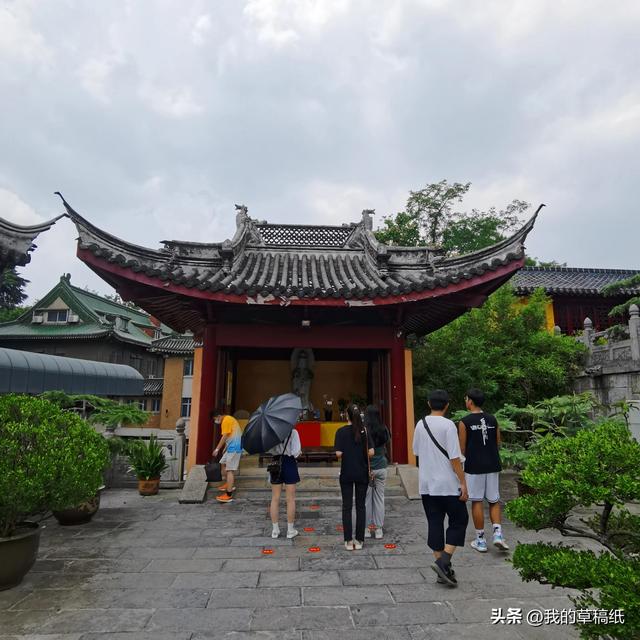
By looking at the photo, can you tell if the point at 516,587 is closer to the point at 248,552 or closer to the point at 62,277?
the point at 248,552

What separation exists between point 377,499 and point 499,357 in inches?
295

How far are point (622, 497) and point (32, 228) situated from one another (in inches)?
239

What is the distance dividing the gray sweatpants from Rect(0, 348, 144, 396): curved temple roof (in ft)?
41.8

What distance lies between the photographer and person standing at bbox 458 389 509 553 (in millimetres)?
4602

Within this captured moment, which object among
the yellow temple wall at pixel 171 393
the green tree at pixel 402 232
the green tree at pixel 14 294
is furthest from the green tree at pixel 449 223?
the green tree at pixel 14 294

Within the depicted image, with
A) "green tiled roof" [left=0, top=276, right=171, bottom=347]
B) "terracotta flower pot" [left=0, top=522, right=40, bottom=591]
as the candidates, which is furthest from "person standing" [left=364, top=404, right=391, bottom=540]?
"green tiled roof" [left=0, top=276, right=171, bottom=347]

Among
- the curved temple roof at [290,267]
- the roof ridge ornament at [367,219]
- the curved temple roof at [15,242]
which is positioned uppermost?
the roof ridge ornament at [367,219]

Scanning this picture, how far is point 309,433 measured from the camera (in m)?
8.85

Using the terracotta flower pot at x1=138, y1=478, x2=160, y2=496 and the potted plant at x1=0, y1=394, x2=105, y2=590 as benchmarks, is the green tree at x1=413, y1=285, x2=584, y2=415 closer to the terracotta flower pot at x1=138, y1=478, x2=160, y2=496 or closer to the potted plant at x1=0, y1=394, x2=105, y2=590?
the terracotta flower pot at x1=138, y1=478, x2=160, y2=496

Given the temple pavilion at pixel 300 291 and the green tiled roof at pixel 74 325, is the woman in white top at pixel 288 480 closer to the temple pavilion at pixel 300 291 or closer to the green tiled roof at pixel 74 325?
the temple pavilion at pixel 300 291

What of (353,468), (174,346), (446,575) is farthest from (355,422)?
(174,346)

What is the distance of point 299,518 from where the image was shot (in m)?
6.05

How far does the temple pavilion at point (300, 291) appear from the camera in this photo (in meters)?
7.13

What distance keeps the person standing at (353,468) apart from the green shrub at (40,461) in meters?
2.51
